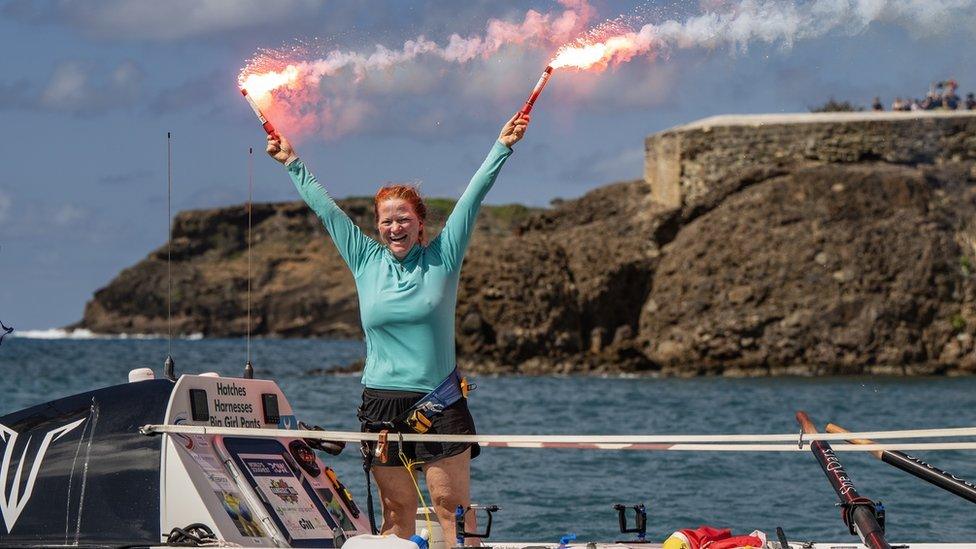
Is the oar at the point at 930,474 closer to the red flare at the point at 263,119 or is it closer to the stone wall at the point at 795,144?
the red flare at the point at 263,119

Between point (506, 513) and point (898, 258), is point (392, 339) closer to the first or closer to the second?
point (506, 513)

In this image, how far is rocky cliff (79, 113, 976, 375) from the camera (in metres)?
45.8

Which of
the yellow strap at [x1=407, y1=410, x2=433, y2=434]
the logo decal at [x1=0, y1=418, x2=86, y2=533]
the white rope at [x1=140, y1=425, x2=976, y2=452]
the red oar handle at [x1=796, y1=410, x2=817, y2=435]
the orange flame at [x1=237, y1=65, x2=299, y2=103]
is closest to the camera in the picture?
the white rope at [x1=140, y1=425, x2=976, y2=452]

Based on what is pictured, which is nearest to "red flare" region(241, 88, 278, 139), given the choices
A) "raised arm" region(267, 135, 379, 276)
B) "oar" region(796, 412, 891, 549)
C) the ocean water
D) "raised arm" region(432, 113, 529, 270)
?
"raised arm" region(267, 135, 379, 276)

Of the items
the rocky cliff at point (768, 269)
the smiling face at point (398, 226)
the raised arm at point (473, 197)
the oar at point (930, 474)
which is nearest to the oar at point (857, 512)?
the oar at point (930, 474)

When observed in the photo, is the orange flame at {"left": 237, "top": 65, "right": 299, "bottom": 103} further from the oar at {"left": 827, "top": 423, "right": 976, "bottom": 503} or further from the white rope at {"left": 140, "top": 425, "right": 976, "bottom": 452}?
the oar at {"left": 827, "top": 423, "right": 976, "bottom": 503}

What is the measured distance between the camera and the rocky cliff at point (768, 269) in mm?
45844

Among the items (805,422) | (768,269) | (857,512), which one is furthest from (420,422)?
(768,269)

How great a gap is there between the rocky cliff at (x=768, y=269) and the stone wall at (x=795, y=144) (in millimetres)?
63

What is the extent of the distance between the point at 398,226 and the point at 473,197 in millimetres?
371

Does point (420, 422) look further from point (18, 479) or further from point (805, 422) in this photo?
point (805, 422)

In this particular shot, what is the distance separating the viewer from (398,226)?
22.5 ft

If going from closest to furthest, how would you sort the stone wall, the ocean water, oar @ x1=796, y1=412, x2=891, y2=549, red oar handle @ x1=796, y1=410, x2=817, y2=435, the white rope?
the white rope < oar @ x1=796, y1=412, x2=891, y2=549 < red oar handle @ x1=796, y1=410, x2=817, y2=435 < the ocean water < the stone wall

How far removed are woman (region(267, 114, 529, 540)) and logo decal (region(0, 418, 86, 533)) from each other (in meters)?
1.63
